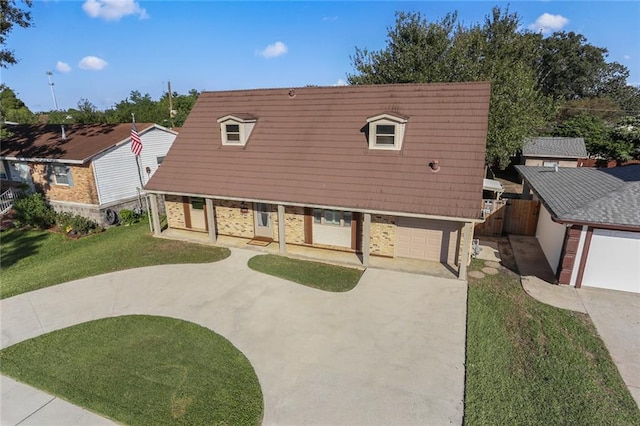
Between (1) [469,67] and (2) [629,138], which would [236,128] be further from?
(2) [629,138]

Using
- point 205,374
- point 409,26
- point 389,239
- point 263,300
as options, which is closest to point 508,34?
point 409,26

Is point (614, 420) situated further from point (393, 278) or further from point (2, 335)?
point (2, 335)

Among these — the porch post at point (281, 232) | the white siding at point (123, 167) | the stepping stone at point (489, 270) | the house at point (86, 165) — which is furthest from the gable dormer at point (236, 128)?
the stepping stone at point (489, 270)

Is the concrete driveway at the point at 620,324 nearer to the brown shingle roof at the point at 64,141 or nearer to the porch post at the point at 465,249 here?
the porch post at the point at 465,249

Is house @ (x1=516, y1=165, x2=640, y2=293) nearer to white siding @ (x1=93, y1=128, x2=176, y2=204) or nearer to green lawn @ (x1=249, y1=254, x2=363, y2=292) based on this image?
green lawn @ (x1=249, y1=254, x2=363, y2=292)

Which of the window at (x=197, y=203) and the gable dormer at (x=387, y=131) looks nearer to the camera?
the gable dormer at (x=387, y=131)

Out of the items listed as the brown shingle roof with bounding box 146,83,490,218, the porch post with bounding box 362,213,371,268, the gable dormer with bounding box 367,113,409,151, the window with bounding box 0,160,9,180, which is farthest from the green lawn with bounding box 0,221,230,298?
the gable dormer with bounding box 367,113,409,151

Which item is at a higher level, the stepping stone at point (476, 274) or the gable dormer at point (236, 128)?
the gable dormer at point (236, 128)
